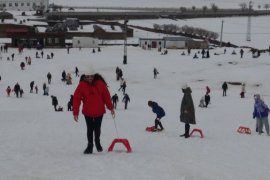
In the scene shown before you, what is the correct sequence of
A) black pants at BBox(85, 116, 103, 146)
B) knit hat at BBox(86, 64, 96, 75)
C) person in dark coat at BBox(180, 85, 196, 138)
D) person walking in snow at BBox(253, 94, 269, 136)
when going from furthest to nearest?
person walking in snow at BBox(253, 94, 269, 136), person in dark coat at BBox(180, 85, 196, 138), black pants at BBox(85, 116, 103, 146), knit hat at BBox(86, 64, 96, 75)

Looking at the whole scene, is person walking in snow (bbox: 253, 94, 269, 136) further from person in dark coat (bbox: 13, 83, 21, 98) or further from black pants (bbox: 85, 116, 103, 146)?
person in dark coat (bbox: 13, 83, 21, 98)

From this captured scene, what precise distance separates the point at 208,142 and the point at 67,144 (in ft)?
10.5

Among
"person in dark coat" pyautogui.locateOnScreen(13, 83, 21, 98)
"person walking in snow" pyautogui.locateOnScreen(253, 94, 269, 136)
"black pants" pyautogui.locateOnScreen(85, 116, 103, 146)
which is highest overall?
"black pants" pyautogui.locateOnScreen(85, 116, 103, 146)

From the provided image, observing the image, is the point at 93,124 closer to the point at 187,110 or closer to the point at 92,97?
the point at 92,97

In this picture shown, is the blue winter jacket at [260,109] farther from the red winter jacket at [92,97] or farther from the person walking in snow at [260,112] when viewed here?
the red winter jacket at [92,97]

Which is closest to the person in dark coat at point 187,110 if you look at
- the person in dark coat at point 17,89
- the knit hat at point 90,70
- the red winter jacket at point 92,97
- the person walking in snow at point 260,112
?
the person walking in snow at point 260,112

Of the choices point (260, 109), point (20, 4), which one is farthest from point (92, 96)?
point (20, 4)

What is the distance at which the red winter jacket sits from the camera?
24.9 ft

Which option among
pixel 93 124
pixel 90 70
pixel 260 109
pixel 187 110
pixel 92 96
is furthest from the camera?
pixel 260 109

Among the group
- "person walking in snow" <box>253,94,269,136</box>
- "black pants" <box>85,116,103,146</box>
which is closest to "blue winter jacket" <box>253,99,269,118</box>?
"person walking in snow" <box>253,94,269,136</box>

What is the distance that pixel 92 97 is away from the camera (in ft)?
25.1

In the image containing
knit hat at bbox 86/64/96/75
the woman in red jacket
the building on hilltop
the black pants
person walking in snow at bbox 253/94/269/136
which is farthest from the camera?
the building on hilltop

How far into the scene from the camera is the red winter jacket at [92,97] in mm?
7586

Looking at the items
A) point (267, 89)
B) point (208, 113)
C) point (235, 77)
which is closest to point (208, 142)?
point (208, 113)
